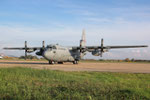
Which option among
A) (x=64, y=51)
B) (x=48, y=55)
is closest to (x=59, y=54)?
(x=64, y=51)

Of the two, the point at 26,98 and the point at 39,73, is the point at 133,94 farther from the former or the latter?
the point at 39,73

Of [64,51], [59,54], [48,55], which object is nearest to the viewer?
[48,55]

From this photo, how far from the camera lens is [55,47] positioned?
3547 centimetres

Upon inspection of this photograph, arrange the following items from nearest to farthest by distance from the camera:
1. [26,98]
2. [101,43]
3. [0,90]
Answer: [26,98] → [0,90] → [101,43]

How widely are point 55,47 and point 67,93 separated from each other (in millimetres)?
27947

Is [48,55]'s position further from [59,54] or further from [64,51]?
[64,51]

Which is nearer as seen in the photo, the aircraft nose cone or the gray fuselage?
the aircraft nose cone

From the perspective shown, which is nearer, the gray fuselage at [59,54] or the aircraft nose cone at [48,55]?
the aircraft nose cone at [48,55]

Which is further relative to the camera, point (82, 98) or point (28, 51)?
point (28, 51)

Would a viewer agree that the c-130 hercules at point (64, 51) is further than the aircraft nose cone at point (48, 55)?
Yes

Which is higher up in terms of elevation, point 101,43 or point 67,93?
point 101,43

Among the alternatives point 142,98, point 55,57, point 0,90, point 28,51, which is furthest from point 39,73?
point 28,51

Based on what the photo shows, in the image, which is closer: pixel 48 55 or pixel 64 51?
pixel 48 55

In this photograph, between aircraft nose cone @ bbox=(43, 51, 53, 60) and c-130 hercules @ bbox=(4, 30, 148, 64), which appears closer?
aircraft nose cone @ bbox=(43, 51, 53, 60)
